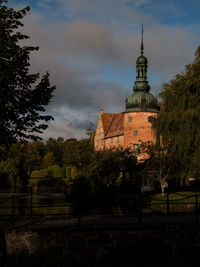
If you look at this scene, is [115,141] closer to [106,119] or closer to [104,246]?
[106,119]

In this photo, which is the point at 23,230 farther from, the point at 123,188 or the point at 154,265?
the point at 123,188

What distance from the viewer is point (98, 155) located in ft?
127

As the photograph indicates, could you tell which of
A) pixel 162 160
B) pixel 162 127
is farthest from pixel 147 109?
pixel 162 127

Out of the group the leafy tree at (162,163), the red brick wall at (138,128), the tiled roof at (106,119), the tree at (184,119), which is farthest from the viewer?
the tiled roof at (106,119)

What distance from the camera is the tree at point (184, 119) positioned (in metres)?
25.4

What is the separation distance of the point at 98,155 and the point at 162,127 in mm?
12700

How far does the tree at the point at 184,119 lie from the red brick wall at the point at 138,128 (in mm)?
22547

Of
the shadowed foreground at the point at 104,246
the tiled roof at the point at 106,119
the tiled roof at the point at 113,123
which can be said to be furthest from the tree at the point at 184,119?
the tiled roof at the point at 106,119

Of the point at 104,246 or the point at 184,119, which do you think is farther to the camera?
the point at 184,119

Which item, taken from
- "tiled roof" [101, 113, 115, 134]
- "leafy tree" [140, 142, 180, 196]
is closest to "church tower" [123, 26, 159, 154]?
"tiled roof" [101, 113, 115, 134]

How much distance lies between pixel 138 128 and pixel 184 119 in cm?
2534

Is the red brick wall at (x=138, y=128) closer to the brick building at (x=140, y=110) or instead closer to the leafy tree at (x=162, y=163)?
the brick building at (x=140, y=110)

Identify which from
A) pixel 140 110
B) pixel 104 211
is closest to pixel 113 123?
pixel 140 110

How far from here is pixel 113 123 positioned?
212 ft
